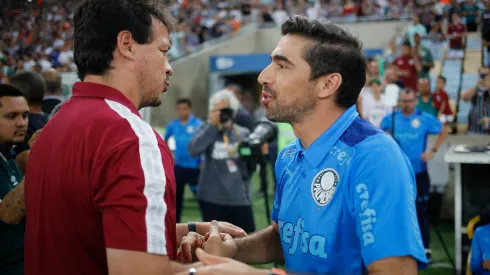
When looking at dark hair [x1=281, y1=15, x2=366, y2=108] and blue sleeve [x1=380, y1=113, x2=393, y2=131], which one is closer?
dark hair [x1=281, y1=15, x2=366, y2=108]

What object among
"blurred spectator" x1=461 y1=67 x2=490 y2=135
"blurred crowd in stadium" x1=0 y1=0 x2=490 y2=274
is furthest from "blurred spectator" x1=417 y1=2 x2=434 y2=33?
"blurred spectator" x1=461 y1=67 x2=490 y2=135

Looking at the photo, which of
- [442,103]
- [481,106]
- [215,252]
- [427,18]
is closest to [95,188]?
[215,252]

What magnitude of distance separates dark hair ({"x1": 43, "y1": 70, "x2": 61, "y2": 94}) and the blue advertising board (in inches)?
478

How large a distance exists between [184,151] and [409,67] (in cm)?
691

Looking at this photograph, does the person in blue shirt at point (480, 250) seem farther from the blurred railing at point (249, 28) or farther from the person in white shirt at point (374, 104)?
the blurred railing at point (249, 28)

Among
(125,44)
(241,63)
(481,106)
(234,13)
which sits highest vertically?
(234,13)

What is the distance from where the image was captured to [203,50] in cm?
2100

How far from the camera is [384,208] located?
1.72 m

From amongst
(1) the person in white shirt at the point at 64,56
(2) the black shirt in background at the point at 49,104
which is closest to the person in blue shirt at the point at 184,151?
(1) the person in white shirt at the point at 64,56

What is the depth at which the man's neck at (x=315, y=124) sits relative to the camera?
213cm

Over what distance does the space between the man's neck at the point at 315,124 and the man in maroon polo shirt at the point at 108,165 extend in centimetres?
57

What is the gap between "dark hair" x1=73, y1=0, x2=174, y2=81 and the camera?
5.85 ft

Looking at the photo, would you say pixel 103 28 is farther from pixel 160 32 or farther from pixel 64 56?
pixel 64 56

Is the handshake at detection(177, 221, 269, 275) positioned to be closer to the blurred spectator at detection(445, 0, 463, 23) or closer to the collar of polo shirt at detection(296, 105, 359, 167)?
the collar of polo shirt at detection(296, 105, 359, 167)
